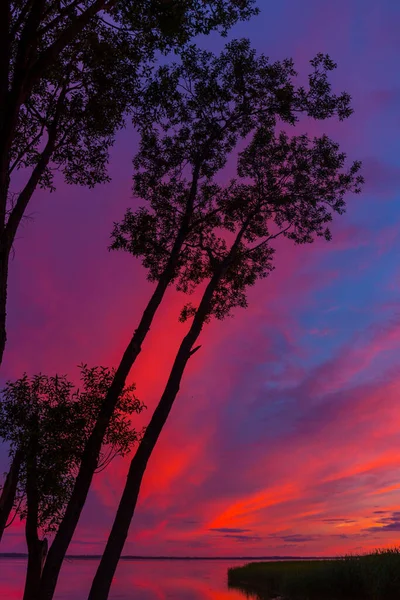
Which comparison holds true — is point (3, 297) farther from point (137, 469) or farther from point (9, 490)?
point (137, 469)

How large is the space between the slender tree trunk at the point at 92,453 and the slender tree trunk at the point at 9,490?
1619 mm

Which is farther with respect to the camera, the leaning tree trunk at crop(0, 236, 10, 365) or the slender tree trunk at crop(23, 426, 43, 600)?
the slender tree trunk at crop(23, 426, 43, 600)

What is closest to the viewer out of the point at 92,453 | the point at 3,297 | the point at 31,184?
the point at 3,297

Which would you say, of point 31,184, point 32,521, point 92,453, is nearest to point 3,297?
point 31,184

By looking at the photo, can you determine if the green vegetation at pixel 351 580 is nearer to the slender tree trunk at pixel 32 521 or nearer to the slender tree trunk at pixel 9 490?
the slender tree trunk at pixel 32 521

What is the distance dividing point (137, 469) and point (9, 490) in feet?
12.2

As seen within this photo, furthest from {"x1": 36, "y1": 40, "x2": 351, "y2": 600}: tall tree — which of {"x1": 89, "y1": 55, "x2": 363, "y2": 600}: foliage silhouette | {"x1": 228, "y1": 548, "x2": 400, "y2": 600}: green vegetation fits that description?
{"x1": 228, "y1": 548, "x2": 400, "y2": 600}: green vegetation

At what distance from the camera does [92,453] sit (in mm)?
17750

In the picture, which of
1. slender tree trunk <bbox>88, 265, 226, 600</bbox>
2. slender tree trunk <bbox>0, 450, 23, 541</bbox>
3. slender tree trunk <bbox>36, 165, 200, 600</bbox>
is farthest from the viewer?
slender tree trunk <bbox>0, 450, 23, 541</bbox>

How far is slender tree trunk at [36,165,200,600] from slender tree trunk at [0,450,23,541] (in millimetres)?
1619

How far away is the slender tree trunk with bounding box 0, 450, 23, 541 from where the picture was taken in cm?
1692

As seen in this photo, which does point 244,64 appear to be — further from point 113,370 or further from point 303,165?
point 113,370

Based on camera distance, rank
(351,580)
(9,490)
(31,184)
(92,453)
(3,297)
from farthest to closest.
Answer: (351,580), (92,453), (9,490), (31,184), (3,297)

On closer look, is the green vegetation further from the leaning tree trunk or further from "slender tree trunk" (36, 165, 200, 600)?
the leaning tree trunk
